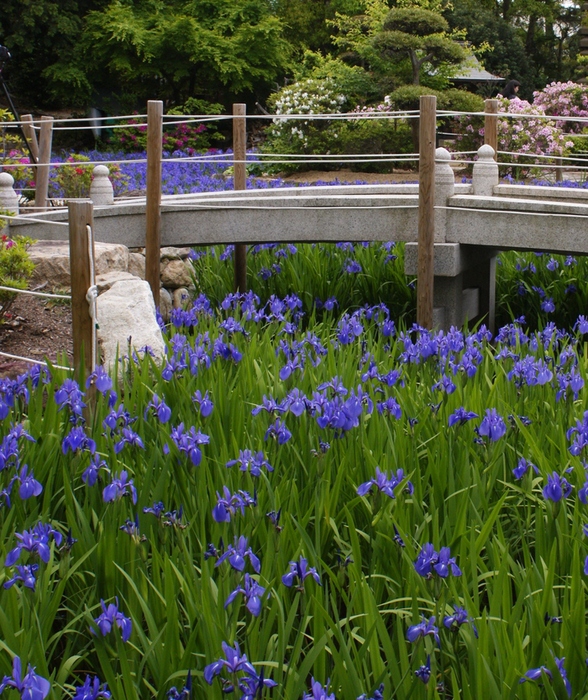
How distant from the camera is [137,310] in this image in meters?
4.29

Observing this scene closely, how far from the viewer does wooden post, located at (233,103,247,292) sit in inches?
271

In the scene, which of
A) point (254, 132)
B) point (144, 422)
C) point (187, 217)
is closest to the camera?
point (144, 422)

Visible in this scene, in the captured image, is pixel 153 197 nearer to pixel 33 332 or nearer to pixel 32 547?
pixel 33 332

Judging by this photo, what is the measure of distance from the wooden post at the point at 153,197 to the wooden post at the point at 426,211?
5.80 feet

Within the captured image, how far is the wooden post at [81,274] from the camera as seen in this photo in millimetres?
3322

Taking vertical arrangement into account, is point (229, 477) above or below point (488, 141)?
below

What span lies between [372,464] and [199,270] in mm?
4767

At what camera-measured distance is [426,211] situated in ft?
19.0

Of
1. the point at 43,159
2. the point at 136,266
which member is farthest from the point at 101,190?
the point at 43,159

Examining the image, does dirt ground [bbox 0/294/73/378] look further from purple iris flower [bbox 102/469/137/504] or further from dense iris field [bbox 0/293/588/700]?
purple iris flower [bbox 102/469/137/504]

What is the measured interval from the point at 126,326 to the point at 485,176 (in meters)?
3.63

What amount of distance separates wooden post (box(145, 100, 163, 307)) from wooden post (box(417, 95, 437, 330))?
1.77m

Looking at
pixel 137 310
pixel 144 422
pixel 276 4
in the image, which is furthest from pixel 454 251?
pixel 276 4

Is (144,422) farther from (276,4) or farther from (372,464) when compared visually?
(276,4)
